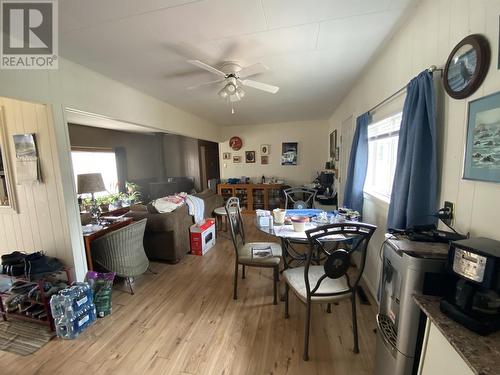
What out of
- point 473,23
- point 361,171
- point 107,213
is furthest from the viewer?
point 107,213

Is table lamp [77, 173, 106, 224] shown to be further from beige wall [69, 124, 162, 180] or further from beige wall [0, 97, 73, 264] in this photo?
beige wall [69, 124, 162, 180]

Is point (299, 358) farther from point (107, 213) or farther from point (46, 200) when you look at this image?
point (107, 213)

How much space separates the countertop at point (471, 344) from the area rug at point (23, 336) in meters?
2.63

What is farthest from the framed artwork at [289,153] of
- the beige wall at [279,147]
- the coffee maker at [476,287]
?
the coffee maker at [476,287]

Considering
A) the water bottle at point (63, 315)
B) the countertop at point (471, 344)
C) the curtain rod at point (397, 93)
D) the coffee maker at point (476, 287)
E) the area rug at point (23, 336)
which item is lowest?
the area rug at point (23, 336)

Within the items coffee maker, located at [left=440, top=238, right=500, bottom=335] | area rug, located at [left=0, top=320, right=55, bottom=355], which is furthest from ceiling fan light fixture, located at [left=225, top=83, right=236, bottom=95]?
area rug, located at [left=0, top=320, right=55, bottom=355]

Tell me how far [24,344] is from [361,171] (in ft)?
11.6

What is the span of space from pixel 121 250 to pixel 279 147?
451cm

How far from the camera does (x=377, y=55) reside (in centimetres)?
205

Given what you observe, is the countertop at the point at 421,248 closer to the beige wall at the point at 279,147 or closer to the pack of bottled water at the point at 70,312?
the pack of bottled water at the point at 70,312

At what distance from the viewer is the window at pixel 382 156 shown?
2025 mm

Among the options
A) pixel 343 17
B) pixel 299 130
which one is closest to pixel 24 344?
pixel 343 17

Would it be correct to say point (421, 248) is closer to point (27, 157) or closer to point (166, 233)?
point (166, 233)

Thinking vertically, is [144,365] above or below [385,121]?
below
